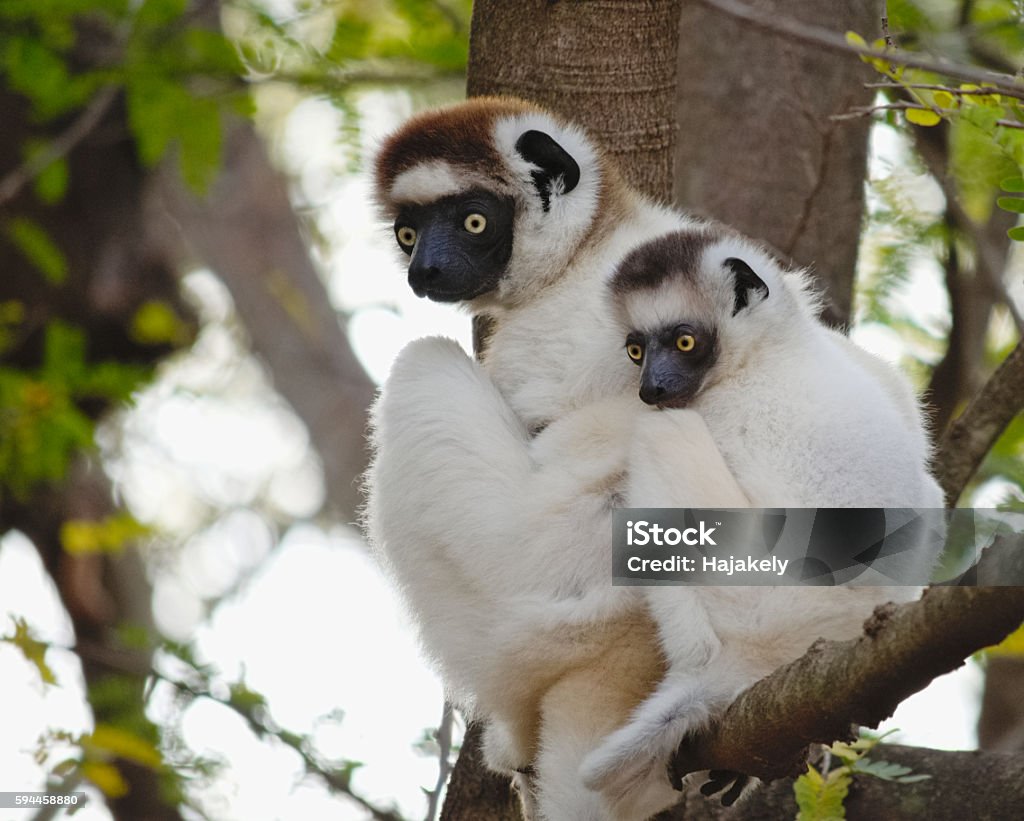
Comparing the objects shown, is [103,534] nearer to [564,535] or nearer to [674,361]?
[564,535]

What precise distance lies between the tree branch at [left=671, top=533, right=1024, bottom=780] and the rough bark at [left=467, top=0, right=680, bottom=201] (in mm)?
2225

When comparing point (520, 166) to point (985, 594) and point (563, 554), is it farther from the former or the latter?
point (985, 594)

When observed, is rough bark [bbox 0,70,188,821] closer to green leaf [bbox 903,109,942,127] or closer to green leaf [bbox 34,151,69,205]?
green leaf [bbox 34,151,69,205]

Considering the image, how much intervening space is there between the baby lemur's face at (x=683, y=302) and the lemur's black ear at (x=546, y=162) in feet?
2.01

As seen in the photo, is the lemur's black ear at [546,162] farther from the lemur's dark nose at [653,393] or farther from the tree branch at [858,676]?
the tree branch at [858,676]

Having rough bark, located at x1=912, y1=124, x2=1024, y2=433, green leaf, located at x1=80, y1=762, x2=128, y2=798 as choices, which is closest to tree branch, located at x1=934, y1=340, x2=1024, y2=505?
rough bark, located at x1=912, y1=124, x2=1024, y2=433

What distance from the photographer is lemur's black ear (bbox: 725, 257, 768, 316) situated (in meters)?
3.10

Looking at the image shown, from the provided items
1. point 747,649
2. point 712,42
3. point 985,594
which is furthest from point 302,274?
point 985,594

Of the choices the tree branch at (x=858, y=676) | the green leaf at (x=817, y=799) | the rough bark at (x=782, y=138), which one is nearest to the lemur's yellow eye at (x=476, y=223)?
the rough bark at (x=782, y=138)

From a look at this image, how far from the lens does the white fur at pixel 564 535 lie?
9.00 feet

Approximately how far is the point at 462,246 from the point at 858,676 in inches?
76.9

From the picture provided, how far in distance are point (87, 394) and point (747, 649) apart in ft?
15.1

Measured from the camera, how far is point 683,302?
3094mm

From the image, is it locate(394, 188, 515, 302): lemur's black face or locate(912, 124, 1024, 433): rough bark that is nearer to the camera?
locate(394, 188, 515, 302): lemur's black face
